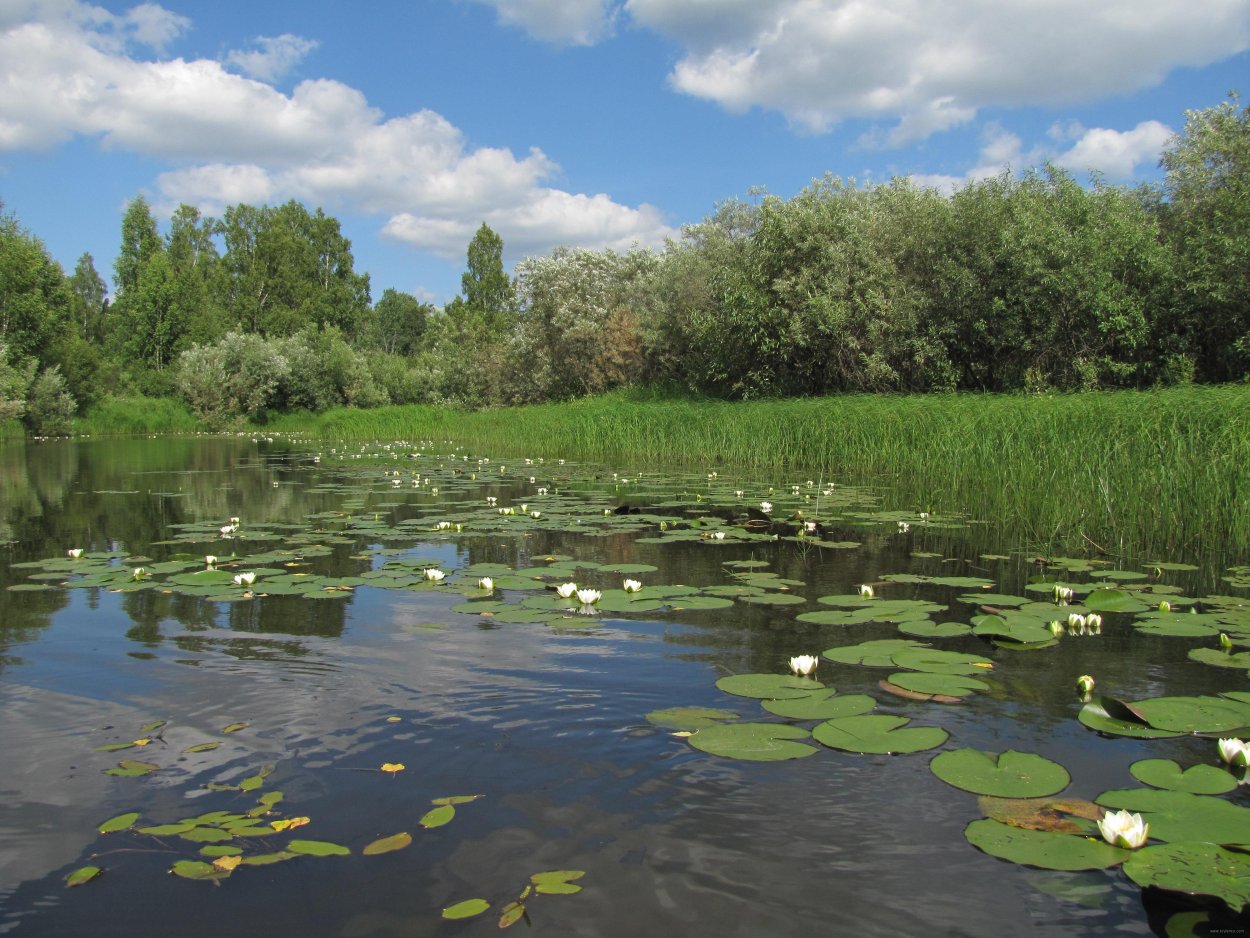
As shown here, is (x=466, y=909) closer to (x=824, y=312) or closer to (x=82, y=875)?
(x=82, y=875)

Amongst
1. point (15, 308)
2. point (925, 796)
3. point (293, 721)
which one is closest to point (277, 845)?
point (293, 721)

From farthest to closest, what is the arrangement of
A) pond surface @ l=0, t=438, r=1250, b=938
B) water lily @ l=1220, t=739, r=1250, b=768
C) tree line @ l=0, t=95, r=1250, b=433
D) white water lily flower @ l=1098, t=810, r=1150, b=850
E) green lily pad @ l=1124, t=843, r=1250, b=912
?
tree line @ l=0, t=95, r=1250, b=433, water lily @ l=1220, t=739, r=1250, b=768, white water lily flower @ l=1098, t=810, r=1150, b=850, pond surface @ l=0, t=438, r=1250, b=938, green lily pad @ l=1124, t=843, r=1250, b=912

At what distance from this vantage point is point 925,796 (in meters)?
2.52

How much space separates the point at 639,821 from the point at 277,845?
1018 millimetres

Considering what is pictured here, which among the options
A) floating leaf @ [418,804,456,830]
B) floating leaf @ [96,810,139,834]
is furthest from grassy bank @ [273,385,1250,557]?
floating leaf @ [96,810,139,834]

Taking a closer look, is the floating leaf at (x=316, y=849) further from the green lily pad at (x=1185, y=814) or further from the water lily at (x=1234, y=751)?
the water lily at (x=1234, y=751)

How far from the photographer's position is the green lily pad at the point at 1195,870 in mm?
1887

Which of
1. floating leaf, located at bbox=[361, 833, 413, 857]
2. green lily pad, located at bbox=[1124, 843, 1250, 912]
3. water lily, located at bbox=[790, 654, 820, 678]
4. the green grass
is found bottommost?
floating leaf, located at bbox=[361, 833, 413, 857]

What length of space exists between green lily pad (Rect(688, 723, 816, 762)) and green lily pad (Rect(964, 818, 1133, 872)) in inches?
25.7

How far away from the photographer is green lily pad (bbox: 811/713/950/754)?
2.79m

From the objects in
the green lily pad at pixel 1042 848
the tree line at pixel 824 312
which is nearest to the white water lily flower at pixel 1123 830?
the green lily pad at pixel 1042 848

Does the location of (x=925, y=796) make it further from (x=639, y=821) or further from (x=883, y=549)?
(x=883, y=549)

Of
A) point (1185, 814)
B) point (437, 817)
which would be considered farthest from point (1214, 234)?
point (437, 817)

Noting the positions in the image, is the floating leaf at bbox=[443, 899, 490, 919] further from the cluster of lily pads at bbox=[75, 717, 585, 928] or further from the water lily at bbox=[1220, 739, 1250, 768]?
the water lily at bbox=[1220, 739, 1250, 768]
